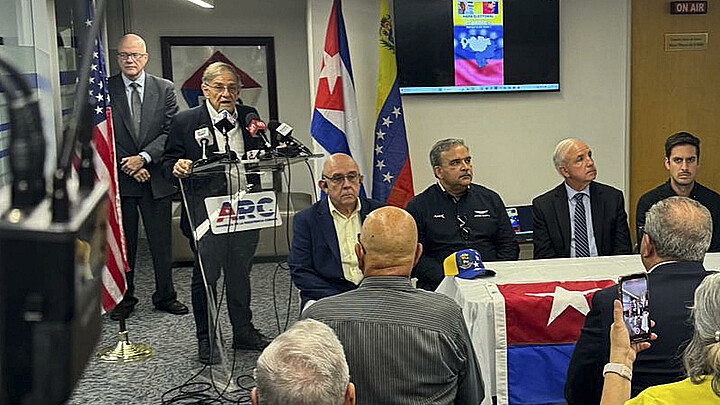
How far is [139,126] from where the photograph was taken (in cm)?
473

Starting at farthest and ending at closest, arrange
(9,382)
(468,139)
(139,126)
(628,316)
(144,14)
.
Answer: (144,14) < (468,139) < (139,126) < (628,316) < (9,382)

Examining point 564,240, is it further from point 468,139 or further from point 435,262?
point 468,139

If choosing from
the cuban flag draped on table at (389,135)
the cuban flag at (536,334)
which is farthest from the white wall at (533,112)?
the cuban flag at (536,334)

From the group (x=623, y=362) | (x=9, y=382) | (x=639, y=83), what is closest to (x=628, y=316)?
(x=623, y=362)

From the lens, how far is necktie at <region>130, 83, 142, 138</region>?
4.71m

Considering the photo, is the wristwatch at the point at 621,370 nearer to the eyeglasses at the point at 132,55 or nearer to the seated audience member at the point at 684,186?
the seated audience member at the point at 684,186

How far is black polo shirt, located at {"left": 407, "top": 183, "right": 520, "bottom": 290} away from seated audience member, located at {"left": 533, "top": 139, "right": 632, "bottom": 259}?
21cm

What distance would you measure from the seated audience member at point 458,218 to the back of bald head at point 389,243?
1.45 m

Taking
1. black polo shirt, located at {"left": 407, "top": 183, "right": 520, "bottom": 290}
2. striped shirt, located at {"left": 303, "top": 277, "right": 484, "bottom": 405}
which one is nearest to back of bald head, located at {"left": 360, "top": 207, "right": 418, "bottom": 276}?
striped shirt, located at {"left": 303, "top": 277, "right": 484, "bottom": 405}

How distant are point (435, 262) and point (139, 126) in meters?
2.15

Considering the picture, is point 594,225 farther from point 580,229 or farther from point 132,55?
point 132,55

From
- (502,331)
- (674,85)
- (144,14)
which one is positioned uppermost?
(144,14)

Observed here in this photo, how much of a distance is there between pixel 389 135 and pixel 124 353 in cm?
220

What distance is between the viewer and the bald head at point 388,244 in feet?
7.13
